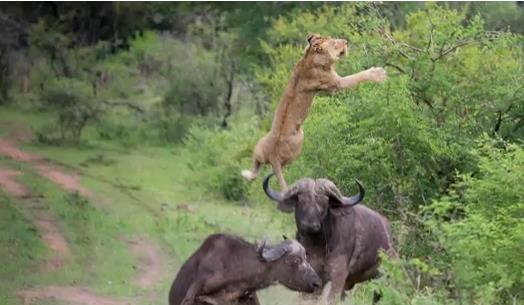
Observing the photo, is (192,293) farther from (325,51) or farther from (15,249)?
(15,249)

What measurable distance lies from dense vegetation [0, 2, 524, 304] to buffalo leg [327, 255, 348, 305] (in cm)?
93

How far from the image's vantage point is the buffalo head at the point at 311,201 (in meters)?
11.8

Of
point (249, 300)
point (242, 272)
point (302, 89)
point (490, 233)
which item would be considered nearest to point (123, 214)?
point (302, 89)

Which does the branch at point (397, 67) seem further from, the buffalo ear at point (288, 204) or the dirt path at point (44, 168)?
the dirt path at point (44, 168)

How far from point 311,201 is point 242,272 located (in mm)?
1282

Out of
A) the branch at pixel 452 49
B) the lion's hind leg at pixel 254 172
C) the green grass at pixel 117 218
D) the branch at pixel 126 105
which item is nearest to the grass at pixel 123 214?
the green grass at pixel 117 218

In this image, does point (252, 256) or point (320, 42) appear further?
point (320, 42)

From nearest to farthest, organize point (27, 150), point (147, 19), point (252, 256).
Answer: point (252, 256) → point (27, 150) → point (147, 19)

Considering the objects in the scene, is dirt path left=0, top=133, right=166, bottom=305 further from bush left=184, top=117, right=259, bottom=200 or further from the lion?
the lion

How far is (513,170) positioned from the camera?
11.1 metres

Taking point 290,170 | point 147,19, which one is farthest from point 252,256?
point 147,19

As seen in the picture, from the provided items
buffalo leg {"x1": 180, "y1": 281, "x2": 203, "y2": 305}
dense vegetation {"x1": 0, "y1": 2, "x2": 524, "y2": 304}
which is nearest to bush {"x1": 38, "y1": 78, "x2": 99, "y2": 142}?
dense vegetation {"x1": 0, "y1": 2, "x2": 524, "y2": 304}

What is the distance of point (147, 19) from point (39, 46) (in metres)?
6.26

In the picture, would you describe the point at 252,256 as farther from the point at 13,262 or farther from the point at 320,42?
the point at 13,262
